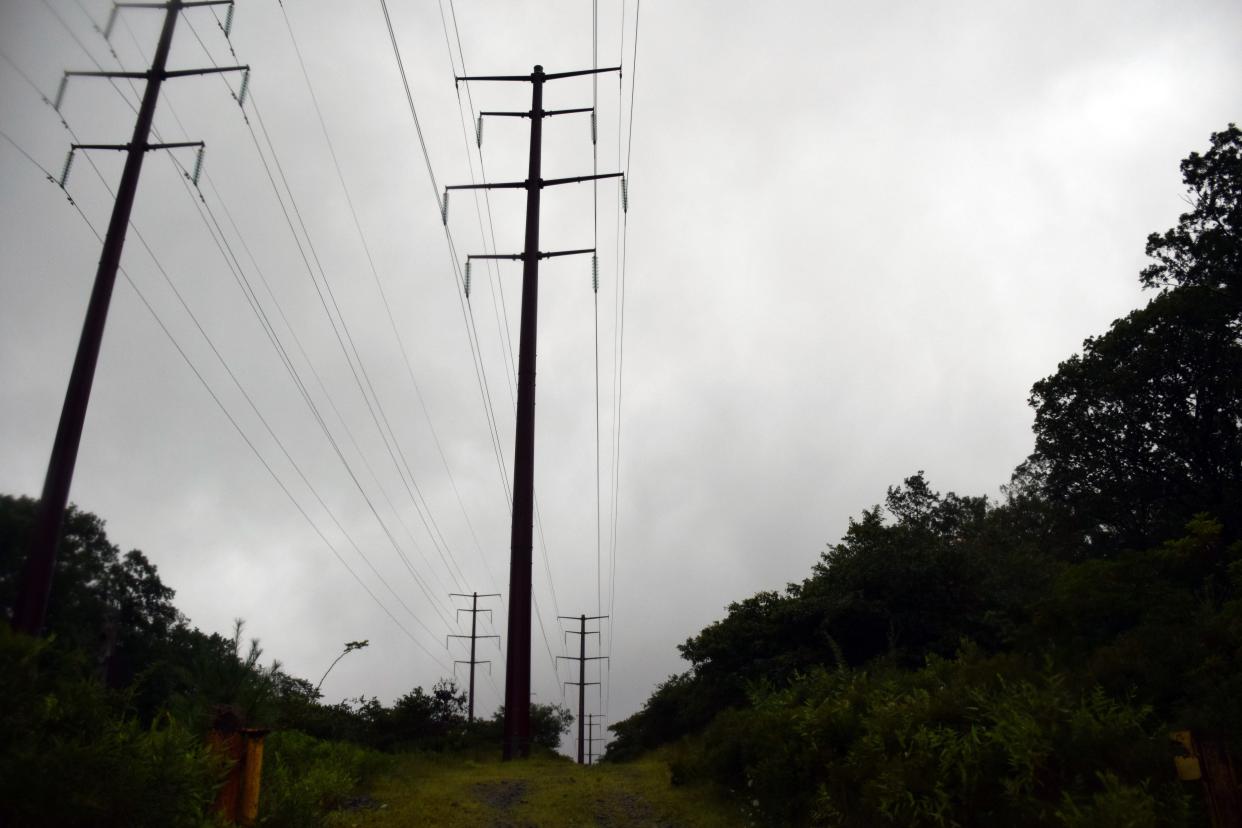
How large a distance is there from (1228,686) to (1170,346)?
2434 centimetres

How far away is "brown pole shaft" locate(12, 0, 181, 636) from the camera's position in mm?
9812

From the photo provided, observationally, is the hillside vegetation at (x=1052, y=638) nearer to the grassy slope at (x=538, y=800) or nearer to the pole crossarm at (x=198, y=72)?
the grassy slope at (x=538, y=800)

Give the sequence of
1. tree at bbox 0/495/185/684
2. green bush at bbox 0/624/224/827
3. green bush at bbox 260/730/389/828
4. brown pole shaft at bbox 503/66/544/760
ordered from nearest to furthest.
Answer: green bush at bbox 0/624/224/827 → green bush at bbox 260/730/389/828 → tree at bbox 0/495/185/684 → brown pole shaft at bbox 503/66/544/760

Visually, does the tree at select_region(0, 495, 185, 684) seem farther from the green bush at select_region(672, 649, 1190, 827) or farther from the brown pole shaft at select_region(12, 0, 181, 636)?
the green bush at select_region(672, 649, 1190, 827)

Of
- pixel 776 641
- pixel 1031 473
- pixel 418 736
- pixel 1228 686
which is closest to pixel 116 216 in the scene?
pixel 1228 686

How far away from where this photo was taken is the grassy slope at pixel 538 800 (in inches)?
425

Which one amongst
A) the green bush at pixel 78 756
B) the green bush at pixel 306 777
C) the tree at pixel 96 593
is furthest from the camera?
the tree at pixel 96 593

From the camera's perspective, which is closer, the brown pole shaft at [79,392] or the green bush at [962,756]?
the green bush at [962,756]

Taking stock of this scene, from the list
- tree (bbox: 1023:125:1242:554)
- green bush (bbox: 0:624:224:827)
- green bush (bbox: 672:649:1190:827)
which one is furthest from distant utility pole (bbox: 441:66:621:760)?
tree (bbox: 1023:125:1242:554)

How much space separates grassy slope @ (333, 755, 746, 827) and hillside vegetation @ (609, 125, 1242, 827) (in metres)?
0.73

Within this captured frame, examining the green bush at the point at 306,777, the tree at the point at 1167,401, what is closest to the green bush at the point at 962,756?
the green bush at the point at 306,777

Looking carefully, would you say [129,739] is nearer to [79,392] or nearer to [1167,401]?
[79,392]

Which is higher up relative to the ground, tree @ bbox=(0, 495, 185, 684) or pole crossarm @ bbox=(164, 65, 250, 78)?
pole crossarm @ bbox=(164, 65, 250, 78)

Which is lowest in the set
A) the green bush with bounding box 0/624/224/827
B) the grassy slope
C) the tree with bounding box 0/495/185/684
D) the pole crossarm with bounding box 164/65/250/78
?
the grassy slope
